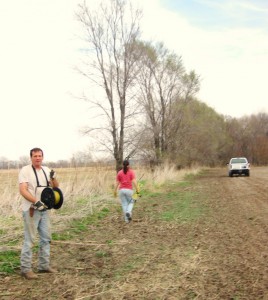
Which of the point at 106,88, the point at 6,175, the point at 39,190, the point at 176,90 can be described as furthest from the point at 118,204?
the point at 176,90

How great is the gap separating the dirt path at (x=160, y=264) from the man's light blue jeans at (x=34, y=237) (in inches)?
9.8

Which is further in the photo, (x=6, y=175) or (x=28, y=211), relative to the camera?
(x=6, y=175)

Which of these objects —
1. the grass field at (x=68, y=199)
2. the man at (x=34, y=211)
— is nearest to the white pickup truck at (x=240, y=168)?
the grass field at (x=68, y=199)

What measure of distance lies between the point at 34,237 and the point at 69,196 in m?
8.41

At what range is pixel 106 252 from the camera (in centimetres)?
834

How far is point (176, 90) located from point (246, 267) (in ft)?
122

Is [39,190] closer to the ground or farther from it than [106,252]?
farther from it

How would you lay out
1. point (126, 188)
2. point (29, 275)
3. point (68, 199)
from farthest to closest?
point (68, 199) → point (126, 188) → point (29, 275)

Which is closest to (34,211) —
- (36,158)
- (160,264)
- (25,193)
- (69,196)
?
(25,193)

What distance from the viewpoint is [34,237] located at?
22.3 ft

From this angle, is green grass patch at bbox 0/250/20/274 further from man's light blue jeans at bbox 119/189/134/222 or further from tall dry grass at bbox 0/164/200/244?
man's light blue jeans at bbox 119/189/134/222

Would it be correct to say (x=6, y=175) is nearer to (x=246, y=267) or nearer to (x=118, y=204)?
(x=118, y=204)

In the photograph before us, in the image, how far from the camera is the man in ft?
21.6

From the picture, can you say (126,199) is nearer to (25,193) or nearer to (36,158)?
(36,158)
